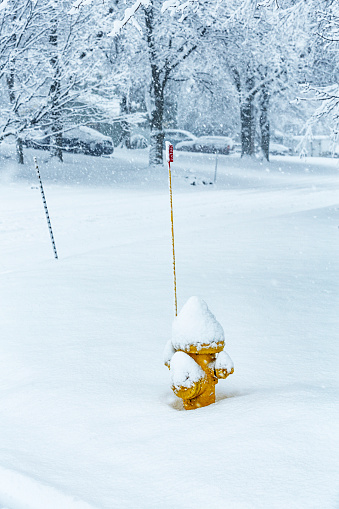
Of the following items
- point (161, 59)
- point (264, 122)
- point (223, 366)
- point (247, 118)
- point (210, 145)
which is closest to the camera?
point (223, 366)

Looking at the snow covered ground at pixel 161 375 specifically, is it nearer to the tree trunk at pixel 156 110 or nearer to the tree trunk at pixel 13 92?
the tree trunk at pixel 13 92

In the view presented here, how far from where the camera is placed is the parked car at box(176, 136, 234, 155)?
37406 mm

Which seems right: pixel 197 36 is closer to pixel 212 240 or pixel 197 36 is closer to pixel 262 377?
pixel 212 240

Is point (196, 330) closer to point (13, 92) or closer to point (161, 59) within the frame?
point (13, 92)

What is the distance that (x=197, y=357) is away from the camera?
3420 millimetres

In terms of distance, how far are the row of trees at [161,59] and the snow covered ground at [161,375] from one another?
9.54ft

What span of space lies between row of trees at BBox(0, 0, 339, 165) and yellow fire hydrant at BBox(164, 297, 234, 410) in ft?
12.2

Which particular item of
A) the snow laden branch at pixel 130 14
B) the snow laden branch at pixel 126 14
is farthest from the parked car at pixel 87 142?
the snow laden branch at pixel 130 14

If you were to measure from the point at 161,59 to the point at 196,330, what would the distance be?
839 inches

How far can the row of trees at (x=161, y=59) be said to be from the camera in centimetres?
1011

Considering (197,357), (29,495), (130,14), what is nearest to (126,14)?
(130,14)

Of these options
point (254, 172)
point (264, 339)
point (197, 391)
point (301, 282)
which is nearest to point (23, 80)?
point (301, 282)

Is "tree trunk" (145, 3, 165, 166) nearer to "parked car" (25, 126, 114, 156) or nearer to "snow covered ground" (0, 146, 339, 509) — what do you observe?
"parked car" (25, 126, 114, 156)

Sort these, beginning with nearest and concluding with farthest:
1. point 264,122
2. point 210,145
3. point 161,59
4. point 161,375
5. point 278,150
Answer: point 161,375 < point 161,59 < point 264,122 < point 210,145 < point 278,150
